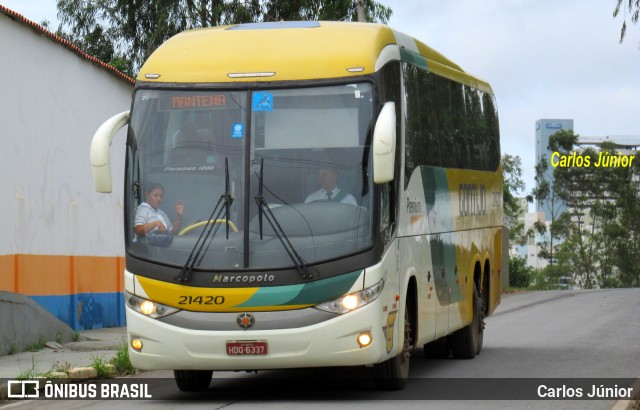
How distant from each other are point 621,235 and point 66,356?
7586 centimetres

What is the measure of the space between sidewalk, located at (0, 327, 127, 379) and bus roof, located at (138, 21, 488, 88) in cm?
372

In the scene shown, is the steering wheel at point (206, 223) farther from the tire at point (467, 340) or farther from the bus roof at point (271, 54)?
the tire at point (467, 340)

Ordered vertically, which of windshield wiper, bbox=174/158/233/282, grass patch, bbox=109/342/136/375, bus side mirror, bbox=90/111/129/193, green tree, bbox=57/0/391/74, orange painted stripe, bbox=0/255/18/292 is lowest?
grass patch, bbox=109/342/136/375

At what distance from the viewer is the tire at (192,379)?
42.8 ft

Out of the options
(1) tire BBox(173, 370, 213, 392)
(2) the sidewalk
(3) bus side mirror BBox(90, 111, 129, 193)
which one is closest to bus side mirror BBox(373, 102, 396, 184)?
(3) bus side mirror BBox(90, 111, 129, 193)

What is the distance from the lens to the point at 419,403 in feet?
38.8

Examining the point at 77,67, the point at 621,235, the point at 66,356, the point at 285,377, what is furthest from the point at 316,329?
the point at 621,235

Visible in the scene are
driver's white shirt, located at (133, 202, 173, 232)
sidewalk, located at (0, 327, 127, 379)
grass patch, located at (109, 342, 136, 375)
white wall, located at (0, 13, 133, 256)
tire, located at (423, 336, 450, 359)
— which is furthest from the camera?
white wall, located at (0, 13, 133, 256)

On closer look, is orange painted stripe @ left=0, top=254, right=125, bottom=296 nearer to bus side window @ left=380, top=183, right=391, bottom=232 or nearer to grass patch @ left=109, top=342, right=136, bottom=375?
grass patch @ left=109, top=342, right=136, bottom=375

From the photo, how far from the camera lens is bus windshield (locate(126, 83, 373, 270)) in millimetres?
11688

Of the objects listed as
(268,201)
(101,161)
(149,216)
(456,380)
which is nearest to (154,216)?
(149,216)

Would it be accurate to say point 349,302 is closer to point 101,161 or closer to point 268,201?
point 268,201

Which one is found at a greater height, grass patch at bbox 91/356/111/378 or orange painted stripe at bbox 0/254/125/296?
orange painted stripe at bbox 0/254/125/296

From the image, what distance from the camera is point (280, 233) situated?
38.3ft
